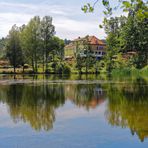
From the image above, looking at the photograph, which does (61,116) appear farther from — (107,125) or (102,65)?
(102,65)

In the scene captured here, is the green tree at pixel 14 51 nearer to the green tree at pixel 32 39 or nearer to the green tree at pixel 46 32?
the green tree at pixel 32 39

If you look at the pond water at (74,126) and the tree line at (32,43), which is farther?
the tree line at (32,43)

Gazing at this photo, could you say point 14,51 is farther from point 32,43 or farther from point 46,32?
point 46,32

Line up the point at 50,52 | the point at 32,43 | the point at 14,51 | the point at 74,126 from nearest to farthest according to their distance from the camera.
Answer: the point at 74,126
the point at 14,51
the point at 32,43
the point at 50,52

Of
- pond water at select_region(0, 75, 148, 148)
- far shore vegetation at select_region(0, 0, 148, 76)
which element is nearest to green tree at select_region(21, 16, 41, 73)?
far shore vegetation at select_region(0, 0, 148, 76)

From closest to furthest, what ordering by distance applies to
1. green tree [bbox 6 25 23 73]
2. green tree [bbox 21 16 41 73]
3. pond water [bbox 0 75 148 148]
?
pond water [bbox 0 75 148 148]
green tree [bbox 6 25 23 73]
green tree [bbox 21 16 41 73]

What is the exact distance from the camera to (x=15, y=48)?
73.8 m

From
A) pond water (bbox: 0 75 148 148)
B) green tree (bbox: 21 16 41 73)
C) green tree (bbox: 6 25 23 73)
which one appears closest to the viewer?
pond water (bbox: 0 75 148 148)

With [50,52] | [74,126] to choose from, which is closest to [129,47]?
[50,52]

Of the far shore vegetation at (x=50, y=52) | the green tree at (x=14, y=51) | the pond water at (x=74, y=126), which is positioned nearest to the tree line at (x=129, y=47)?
the far shore vegetation at (x=50, y=52)

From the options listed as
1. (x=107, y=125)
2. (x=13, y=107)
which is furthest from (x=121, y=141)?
(x=13, y=107)

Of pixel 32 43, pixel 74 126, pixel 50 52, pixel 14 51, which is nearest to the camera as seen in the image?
pixel 74 126

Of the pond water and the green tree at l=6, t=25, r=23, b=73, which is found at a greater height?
the green tree at l=6, t=25, r=23, b=73

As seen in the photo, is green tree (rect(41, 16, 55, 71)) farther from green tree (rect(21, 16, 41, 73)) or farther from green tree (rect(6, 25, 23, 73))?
green tree (rect(6, 25, 23, 73))
